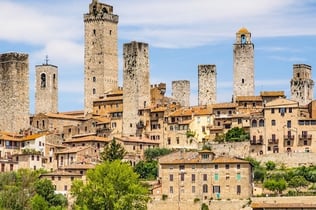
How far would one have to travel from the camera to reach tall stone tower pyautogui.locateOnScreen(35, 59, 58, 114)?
106m

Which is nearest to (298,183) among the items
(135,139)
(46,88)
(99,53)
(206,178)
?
(206,178)

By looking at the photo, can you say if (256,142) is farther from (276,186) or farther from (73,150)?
(73,150)

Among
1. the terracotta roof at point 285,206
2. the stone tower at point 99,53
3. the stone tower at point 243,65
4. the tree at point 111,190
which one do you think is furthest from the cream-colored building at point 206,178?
the stone tower at point 99,53

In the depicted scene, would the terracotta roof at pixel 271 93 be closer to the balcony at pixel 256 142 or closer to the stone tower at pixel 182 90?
the balcony at pixel 256 142

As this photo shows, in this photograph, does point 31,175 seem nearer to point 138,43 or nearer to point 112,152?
point 112,152

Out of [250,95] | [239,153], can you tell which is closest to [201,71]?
[250,95]

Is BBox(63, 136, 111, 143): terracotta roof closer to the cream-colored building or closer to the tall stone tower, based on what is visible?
the cream-colored building

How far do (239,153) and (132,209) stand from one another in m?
13.5

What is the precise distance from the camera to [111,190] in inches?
2859

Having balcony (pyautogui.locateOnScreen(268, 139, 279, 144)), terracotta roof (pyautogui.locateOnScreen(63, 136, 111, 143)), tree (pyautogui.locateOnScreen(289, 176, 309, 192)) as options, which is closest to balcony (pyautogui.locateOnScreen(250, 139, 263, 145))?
balcony (pyautogui.locateOnScreen(268, 139, 279, 144))

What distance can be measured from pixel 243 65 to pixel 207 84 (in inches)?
137

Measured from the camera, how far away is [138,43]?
310ft

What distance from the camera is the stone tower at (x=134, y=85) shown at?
3637 inches

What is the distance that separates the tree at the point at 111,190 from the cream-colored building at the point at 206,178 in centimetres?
256
